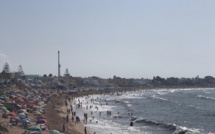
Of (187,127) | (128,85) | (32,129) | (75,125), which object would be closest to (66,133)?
(32,129)

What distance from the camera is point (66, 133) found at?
78.9 feet

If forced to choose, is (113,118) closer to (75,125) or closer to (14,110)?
(75,125)

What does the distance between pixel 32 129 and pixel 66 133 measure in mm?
4058

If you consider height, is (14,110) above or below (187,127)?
above

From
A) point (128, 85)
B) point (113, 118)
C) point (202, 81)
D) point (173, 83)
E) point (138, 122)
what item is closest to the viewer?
point (138, 122)

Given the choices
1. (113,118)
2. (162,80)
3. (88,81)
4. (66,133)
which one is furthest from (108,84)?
(66,133)

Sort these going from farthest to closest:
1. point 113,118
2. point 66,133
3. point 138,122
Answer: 1. point 113,118
2. point 138,122
3. point 66,133

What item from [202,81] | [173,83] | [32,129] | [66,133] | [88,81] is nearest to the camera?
[32,129]

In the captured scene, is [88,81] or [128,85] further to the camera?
[128,85]

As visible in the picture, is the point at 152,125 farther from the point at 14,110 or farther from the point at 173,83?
the point at 173,83

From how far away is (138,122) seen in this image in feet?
108

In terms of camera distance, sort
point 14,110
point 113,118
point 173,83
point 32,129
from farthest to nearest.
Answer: point 173,83
point 113,118
point 14,110
point 32,129

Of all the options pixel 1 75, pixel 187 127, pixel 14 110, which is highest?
pixel 1 75

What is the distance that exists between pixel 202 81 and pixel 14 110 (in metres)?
149
